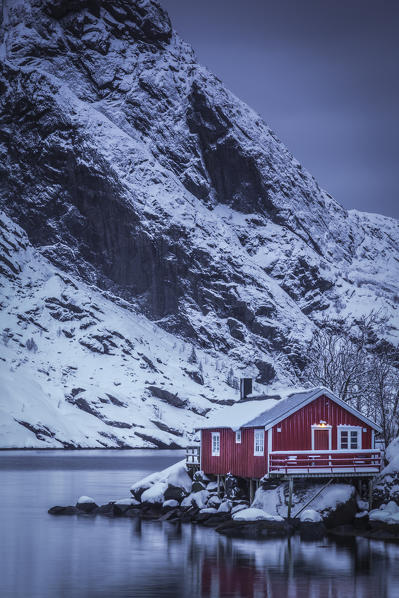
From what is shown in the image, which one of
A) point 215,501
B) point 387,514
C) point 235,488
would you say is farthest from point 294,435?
point 387,514

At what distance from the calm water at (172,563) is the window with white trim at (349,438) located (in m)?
10.1

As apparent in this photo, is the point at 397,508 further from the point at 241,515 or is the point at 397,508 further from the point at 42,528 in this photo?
the point at 42,528

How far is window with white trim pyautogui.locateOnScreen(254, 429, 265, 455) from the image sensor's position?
62.5 metres

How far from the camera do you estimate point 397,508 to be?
5897cm

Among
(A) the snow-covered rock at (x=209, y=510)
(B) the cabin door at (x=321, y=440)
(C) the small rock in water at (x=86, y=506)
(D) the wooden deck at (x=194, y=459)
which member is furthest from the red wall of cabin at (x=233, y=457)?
(C) the small rock in water at (x=86, y=506)

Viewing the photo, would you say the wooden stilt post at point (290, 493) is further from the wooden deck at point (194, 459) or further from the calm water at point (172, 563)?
the wooden deck at point (194, 459)

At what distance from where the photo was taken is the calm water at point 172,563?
4191cm

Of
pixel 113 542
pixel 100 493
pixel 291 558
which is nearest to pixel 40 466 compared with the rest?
pixel 100 493

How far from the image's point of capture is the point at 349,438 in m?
64.1

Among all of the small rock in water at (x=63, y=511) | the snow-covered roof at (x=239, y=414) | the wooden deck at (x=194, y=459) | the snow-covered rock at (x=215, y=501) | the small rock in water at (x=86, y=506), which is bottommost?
the small rock in water at (x=63, y=511)

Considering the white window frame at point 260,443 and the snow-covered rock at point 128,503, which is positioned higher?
the white window frame at point 260,443

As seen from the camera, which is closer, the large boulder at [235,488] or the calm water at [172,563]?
the calm water at [172,563]

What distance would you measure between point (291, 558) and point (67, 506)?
30.8m

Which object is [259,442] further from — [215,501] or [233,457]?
[215,501]
